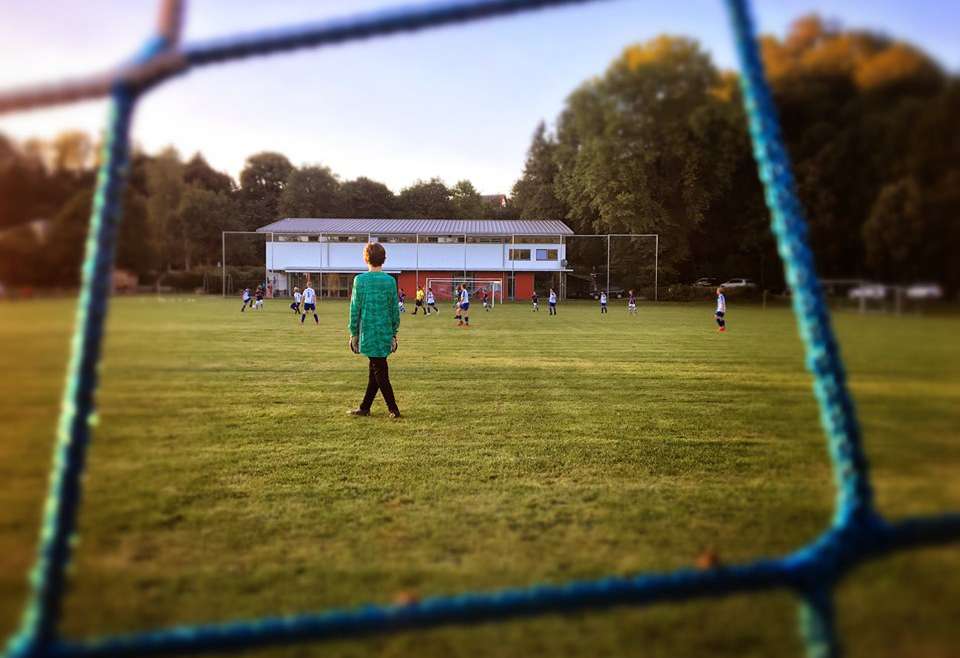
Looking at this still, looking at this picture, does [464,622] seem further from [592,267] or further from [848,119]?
[592,267]

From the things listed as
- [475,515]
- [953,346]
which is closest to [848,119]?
[953,346]

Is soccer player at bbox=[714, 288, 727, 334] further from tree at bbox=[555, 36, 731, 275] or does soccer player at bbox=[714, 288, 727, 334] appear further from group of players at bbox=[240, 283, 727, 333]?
group of players at bbox=[240, 283, 727, 333]

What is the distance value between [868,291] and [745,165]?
1.62 ft

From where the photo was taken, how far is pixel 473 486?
399 cm

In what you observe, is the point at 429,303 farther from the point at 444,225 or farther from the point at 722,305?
the point at 722,305

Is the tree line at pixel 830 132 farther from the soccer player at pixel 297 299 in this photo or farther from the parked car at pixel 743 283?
the soccer player at pixel 297 299

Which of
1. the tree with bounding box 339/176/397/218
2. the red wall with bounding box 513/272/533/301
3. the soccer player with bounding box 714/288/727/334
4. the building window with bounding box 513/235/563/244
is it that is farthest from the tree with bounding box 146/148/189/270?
the red wall with bounding box 513/272/533/301

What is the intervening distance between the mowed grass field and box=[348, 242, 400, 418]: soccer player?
1.00 feet

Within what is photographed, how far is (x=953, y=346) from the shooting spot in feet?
3.64

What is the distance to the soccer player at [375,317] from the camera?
605 cm

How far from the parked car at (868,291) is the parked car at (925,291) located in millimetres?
45

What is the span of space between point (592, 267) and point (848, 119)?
671 centimetres

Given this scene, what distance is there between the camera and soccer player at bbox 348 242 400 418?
605 cm

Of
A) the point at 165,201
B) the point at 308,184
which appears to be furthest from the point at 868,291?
the point at 308,184
